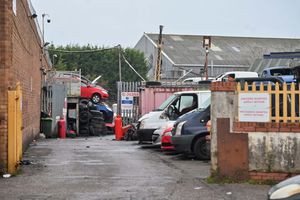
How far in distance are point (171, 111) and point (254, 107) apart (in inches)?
350

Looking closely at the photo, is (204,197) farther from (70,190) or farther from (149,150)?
(149,150)

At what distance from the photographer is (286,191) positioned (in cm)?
581

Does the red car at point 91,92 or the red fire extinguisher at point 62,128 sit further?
the red car at point 91,92

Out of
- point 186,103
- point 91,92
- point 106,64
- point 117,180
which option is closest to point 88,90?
point 91,92

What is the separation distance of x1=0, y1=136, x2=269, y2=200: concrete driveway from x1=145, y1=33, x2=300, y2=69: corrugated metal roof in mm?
41283

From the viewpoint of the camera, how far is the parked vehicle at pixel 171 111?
1844cm

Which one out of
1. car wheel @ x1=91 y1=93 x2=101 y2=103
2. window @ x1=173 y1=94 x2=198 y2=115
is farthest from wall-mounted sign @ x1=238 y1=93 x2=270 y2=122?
car wheel @ x1=91 y1=93 x2=101 y2=103

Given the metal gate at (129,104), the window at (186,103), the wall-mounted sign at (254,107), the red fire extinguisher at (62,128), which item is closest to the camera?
the wall-mounted sign at (254,107)

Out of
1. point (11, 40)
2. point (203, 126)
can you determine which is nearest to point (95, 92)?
point (203, 126)

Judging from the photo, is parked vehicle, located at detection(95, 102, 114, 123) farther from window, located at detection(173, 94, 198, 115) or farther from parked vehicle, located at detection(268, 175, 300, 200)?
parked vehicle, located at detection(268, 175, 300, 200)

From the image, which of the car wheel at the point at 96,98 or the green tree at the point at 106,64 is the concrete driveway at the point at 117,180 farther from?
the green tree at the point at 106,64

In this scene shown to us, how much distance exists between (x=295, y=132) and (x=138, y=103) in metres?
17.2

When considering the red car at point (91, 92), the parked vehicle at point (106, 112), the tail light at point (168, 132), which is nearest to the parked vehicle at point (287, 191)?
the tail light at point (168, 132)

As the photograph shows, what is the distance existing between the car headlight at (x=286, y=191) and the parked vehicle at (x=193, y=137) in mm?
8536
